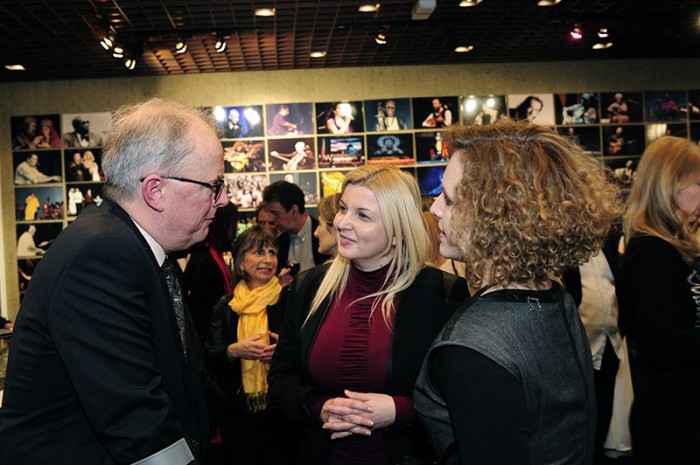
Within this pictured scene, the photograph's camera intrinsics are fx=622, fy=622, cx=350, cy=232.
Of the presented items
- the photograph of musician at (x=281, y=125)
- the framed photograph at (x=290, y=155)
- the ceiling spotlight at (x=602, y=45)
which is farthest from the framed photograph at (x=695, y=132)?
the photograph of musician at (x=281, y=125)

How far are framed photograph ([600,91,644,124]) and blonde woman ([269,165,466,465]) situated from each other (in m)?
6.68

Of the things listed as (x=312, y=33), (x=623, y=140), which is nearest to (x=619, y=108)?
(x=623, y=140)

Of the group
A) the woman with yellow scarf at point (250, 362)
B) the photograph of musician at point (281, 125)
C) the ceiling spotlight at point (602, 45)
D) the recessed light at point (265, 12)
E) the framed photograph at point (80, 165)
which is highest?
the recessed light at point (265, 12)

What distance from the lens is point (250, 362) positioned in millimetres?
3426

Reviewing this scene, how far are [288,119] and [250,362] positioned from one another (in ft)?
16.7

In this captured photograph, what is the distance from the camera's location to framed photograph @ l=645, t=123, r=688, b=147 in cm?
821

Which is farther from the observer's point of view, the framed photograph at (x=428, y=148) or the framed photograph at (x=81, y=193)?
the framed photograph at (x=428, y=148)

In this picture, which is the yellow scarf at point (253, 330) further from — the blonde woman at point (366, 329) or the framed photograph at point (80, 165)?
the framed photograph at point (80, 165)

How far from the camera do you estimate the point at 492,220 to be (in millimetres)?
1317

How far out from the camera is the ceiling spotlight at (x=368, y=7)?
600cm

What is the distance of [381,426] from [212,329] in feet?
5.49

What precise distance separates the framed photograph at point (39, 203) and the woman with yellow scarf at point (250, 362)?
534 cm

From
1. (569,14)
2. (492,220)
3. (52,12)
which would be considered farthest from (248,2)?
(492,220)

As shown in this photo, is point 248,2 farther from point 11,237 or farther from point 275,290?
point 11,237
